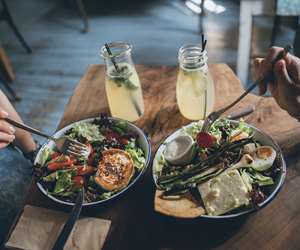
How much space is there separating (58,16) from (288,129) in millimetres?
4014

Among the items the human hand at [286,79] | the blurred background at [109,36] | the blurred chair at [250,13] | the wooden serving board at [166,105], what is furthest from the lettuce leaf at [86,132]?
the blurred chair at [250,13]

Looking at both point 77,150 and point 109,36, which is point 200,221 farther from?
point 109,36

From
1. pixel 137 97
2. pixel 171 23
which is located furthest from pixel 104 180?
pixel 171 23

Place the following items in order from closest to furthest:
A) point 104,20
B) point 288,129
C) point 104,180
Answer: point 104,180 → point 288,129 → point 104,20

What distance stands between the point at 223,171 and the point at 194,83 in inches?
13.7

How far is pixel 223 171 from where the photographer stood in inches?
37.2

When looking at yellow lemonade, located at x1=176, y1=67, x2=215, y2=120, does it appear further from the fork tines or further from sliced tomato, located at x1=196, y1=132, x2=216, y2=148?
the fork tines

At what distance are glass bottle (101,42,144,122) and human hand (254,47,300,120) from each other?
438 millimetres

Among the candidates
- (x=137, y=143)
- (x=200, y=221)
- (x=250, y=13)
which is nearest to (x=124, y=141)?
(x=137, y=143)

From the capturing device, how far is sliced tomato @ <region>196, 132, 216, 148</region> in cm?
102

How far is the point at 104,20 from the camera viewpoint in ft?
13.8

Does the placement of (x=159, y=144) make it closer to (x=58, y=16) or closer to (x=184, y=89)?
(x=184, y=89)

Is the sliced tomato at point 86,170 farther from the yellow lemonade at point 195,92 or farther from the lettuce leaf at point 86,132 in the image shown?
the yellow lemonade at point 195,92

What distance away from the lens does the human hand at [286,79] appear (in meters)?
1.06
